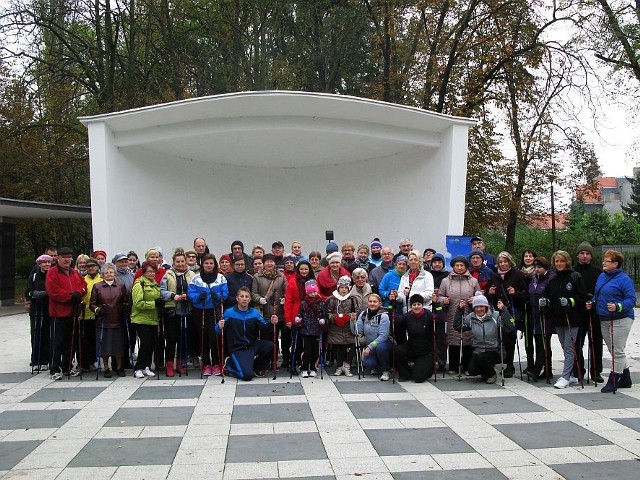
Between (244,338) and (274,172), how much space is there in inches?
321

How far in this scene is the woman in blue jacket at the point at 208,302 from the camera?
7215 millimetres

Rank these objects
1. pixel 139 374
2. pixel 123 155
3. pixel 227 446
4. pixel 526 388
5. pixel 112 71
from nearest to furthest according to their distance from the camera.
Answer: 1. pixel 227 446
2. pixel 526 388
3. pixel 139 374
4. pixel 123 155
5. pixel 112 71

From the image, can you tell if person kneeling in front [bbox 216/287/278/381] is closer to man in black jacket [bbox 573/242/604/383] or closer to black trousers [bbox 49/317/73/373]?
black trousers [bbox 49/317/73/373]

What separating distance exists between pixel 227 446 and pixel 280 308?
122 inches

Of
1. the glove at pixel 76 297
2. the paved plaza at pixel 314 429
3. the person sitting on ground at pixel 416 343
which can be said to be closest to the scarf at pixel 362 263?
the person sitting on ground at pixel 416 343

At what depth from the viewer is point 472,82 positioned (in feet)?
61.1

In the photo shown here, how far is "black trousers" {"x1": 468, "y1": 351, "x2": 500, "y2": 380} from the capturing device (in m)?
6.72

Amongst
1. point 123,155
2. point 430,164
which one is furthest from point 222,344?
point 430,164

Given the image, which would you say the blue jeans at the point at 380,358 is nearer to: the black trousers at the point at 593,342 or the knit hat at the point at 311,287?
the knit hat at the point at 311,287

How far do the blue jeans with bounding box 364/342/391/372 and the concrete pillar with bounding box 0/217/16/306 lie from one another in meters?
12.6

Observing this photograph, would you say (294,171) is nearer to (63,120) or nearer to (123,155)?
(123,155)

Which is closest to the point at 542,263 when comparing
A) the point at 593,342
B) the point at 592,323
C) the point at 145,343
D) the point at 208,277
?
the point at 592,323

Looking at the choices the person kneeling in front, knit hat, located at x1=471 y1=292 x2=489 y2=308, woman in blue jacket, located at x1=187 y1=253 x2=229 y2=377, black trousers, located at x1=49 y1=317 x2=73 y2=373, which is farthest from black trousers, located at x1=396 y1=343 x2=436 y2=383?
black trousers, located at x1=49 y1=317 x2=73 y2=373

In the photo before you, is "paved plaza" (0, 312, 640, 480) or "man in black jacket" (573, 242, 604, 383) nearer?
"paved plaza" (0, 312, 640, 480)
